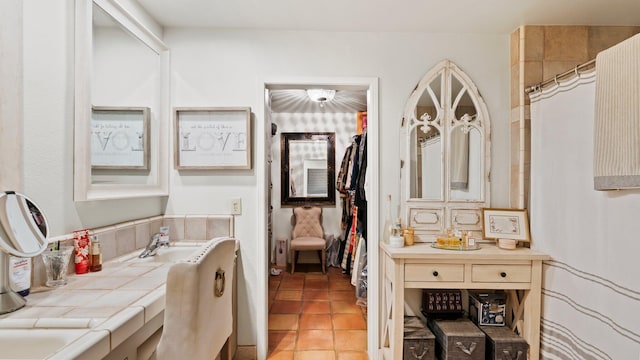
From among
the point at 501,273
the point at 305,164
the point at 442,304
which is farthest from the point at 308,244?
the point at 501,273

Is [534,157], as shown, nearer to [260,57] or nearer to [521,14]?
[521,14]

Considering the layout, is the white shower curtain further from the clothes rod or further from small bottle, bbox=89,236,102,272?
small bottle, bbox=89,236,102,272

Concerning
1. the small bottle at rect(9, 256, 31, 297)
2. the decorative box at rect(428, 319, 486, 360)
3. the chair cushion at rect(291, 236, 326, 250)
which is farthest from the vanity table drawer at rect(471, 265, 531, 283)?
the chair cushion at rect(291, 236, 326, 250)

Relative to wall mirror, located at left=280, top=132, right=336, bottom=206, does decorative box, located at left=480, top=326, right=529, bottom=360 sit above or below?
below

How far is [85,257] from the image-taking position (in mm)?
1404

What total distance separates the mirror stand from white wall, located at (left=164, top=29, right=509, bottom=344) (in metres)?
1.18

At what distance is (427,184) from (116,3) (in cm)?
212

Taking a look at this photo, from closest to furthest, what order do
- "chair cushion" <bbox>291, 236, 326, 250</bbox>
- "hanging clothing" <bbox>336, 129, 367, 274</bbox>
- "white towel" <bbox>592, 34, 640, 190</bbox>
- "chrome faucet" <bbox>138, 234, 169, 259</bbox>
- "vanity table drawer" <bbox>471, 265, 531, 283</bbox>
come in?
"white towel" <bbox>592, 34, 640, 190</bbox> < "chrome faucet" <bbox>138, 234, 169, 259</bbox> < "vanity table drawer" <bbox>471, 265, 531, 283</bbox> < "hanging clothing" <bbox>336, 129, 367, 274</bbox> < "chair cushion" <bbox>291, 236, 326, 250</bbox>

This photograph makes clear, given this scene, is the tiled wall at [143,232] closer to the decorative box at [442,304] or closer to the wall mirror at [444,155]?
the wall mirror at [444,155]

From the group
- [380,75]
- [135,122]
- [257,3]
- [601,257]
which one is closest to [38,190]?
[135,122]

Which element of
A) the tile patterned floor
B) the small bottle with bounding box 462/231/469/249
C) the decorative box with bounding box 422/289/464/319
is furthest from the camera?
the tile patterned floor

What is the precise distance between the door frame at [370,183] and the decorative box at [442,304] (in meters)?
0.34

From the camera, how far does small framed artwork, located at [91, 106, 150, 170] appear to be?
5.08ft

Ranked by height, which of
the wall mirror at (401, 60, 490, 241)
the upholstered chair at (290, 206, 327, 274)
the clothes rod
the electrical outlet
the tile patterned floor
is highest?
the clothes rod
